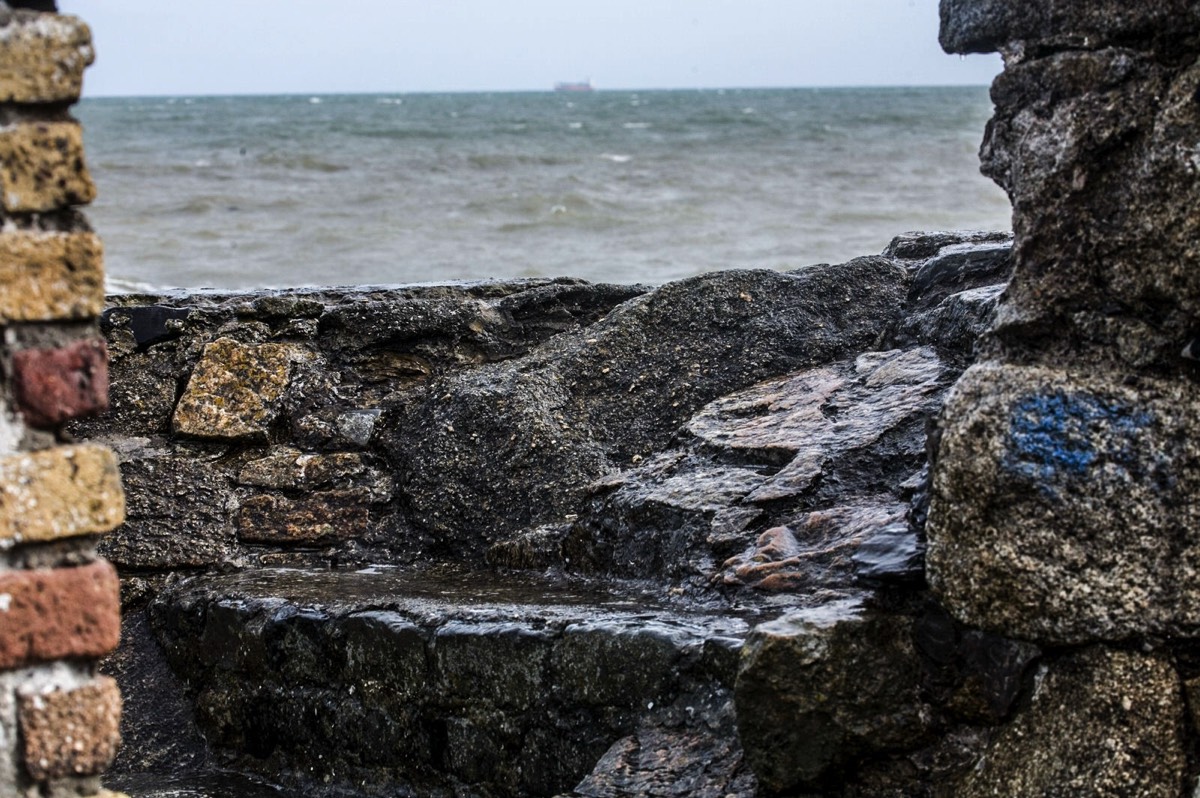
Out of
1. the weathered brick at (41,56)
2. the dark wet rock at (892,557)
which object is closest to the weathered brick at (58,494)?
the weathered brick at (41,56)

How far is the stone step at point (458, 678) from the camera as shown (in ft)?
7.49

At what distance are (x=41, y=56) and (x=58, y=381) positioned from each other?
1.28ft

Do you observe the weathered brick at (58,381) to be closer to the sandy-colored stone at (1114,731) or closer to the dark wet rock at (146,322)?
the sandy-colored stone at (1114,731)

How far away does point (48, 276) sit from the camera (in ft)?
5.02

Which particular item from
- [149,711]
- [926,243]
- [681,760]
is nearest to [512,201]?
[926,243]

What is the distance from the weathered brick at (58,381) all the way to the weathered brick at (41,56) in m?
0.31

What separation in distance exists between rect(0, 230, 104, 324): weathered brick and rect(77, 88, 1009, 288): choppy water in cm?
1008

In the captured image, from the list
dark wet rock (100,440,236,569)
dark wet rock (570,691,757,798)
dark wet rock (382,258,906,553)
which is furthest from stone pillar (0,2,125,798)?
dark wet rock (100,440,236,569)

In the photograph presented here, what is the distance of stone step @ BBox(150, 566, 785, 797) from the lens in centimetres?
228

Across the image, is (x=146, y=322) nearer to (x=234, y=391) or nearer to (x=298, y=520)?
(x=234, y=391)

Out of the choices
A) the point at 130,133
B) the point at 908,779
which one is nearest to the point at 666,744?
the point at 908,779

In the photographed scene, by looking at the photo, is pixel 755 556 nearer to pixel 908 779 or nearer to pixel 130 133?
pixel 908 779

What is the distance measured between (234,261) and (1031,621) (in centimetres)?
1208

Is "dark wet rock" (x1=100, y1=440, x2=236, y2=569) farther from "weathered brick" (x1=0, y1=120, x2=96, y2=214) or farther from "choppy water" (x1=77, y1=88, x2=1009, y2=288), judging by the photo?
"choppy water" (x1=77, y1=88, x2=1009, y2=288)
